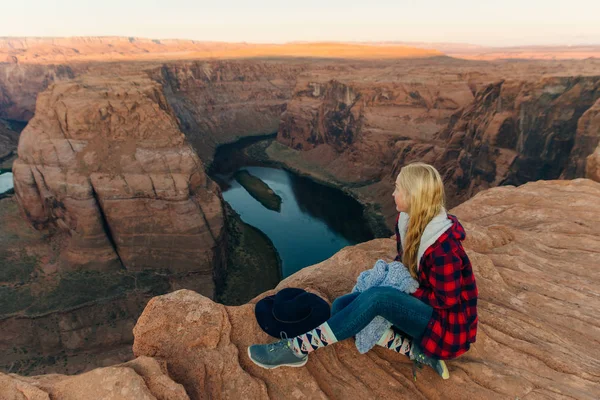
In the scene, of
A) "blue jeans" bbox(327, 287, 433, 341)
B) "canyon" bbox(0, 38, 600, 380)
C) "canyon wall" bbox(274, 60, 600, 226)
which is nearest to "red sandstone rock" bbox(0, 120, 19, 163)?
"canyon" bbox(0, 38, 600, 380)

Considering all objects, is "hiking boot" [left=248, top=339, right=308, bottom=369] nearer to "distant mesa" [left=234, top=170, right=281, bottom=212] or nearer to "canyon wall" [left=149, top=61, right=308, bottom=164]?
"distant mesa" [left=234, top=170, right=281, bottom=212]

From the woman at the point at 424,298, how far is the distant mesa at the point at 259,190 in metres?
35.8

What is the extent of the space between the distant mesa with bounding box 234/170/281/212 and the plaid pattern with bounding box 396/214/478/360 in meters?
36.2

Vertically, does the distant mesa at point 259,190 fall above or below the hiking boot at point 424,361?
below

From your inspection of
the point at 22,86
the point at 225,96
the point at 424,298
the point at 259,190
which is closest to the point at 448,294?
the point at 424,298

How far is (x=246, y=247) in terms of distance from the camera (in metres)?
28.9

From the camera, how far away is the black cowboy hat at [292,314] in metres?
4.53

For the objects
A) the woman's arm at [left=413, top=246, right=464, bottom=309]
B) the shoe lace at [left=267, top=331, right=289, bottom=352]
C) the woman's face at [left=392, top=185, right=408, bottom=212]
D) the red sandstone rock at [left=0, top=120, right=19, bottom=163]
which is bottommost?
the red sandstone rock at [left=0, top=120, right=19, bottom=163]

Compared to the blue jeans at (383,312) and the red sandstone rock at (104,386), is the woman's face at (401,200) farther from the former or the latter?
the red sandstone rock at (104,386)

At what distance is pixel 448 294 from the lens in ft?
12.4

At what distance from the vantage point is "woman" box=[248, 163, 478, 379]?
12.3ft

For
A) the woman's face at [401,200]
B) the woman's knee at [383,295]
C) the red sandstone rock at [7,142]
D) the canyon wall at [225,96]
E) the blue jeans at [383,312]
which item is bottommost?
the red sandstone rock at [7,142]

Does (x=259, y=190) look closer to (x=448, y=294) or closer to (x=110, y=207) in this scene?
(x=110, y=207)

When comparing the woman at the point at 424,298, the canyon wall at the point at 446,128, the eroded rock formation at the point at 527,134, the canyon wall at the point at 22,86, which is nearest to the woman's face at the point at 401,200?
the woman at the point at 424,298
